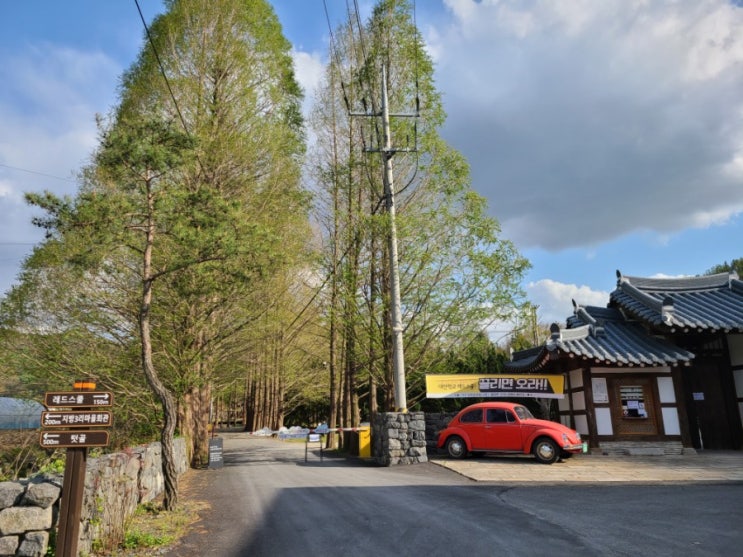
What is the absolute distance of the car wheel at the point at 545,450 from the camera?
1209 cm

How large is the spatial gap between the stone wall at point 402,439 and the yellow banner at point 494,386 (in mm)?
1980

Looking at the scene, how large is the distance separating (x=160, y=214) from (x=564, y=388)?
13.0 m

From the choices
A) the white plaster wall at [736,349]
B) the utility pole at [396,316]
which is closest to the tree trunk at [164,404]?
the utility pole at [396,316]

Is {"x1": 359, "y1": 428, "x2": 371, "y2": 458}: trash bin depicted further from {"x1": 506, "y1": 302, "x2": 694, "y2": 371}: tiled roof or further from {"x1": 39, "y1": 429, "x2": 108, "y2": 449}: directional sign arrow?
{"x1": 39, "y1": 429, "x2": 108, "y2": 449}: directional sign arrow

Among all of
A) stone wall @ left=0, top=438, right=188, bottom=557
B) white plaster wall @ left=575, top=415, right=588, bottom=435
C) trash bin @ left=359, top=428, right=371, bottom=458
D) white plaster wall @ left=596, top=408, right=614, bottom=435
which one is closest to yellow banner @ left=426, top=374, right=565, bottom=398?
white plaster wall @ left=575, top=415, right=588, bottom=435

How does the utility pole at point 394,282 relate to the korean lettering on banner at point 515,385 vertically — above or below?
above

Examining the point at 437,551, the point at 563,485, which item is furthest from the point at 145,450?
the point at 563,485

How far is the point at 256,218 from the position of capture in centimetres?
1559

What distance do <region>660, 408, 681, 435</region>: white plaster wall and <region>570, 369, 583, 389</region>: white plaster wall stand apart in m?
2.27

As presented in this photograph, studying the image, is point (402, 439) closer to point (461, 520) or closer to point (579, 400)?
point (579, 400)

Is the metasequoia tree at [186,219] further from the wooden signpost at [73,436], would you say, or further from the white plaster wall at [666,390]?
the white plaster wall at [666,390]

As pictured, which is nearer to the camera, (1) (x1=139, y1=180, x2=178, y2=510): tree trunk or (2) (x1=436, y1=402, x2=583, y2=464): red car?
(1) (x1=139, y1=180, x2=178, y2=510): tree trunk

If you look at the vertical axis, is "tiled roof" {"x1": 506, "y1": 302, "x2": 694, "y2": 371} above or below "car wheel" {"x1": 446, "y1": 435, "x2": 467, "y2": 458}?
above

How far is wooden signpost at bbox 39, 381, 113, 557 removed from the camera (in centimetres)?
509
